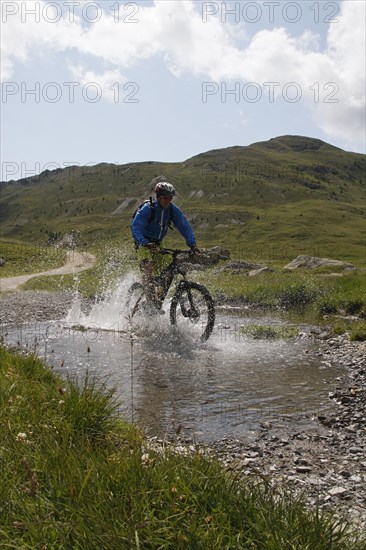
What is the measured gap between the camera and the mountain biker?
1525cm

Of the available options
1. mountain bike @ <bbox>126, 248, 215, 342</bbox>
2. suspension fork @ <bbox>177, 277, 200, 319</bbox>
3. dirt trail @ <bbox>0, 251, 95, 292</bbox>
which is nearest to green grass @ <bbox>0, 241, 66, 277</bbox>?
dirt trail @ <bbox>0, 251, 95, 292</bbox>

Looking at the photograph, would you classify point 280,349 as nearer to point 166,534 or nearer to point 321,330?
point 321,330

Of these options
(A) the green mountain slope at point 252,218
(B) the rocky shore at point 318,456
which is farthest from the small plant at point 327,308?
(A) the green mountain slope at point 252,218

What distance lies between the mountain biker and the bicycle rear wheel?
0.59 metres

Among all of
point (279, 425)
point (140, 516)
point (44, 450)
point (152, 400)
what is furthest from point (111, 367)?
point (140, 516)

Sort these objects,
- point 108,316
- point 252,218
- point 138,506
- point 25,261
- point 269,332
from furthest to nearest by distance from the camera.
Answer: point 252,218 → point 25,261 → point 108,316 → point 269,332 → point 138,506

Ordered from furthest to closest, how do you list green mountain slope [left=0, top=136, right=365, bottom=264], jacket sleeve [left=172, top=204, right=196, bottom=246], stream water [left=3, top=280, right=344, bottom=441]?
green mountain slope [left=0, top=136, right=365, bottom=264] → jacket sleeve [left=172, top=204, right=196, bottom=246] → stream water [left=3, top=280, right=344, bottom=441]

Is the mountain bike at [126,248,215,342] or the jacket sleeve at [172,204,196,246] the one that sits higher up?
the jacket sleeve at [172,204,196,246]

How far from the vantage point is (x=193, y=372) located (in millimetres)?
11680

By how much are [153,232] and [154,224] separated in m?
0.26

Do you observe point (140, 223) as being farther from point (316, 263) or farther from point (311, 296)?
point (316, 263)

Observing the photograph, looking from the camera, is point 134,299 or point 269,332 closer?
point 269,332

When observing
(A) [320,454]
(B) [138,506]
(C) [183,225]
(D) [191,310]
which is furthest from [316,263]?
(B) [138,506]

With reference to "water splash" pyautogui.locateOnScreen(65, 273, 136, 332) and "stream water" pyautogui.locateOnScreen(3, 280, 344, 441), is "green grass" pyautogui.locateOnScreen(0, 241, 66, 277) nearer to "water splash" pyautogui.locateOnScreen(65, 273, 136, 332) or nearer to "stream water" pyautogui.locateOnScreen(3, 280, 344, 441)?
"water splash" pyautogui.locateOnScreen(65, 273, 136, 332)
